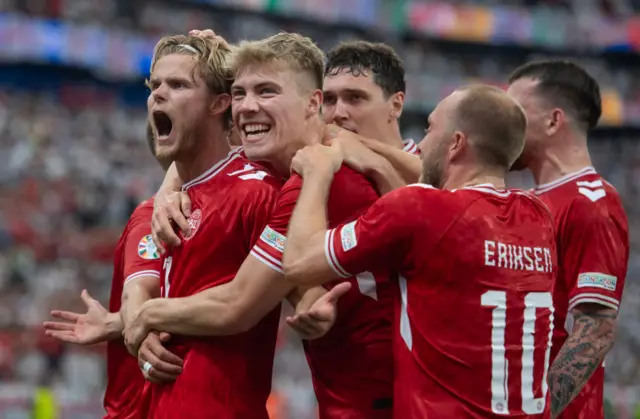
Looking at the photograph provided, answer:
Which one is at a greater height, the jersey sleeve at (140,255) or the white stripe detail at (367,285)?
the white stripe detail at (367,285)

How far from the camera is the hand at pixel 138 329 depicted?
13.1 ft

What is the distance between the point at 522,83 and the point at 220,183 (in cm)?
202

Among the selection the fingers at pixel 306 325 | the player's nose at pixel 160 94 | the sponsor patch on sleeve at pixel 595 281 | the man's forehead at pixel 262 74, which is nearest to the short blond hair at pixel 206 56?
the player's nose at pixel 160 94

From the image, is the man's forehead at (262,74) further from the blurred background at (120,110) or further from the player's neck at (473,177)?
the blurred background at (120,110)

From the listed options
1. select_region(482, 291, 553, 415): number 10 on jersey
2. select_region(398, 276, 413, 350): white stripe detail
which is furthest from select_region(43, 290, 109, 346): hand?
select_region(482, 291, 553, 415): number 10 on jersey

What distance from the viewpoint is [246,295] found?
148 inches

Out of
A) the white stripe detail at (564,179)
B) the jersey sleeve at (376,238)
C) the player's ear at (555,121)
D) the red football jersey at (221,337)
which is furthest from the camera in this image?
the player's ear at (555,121)

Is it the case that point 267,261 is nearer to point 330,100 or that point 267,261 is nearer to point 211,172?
point 211,172

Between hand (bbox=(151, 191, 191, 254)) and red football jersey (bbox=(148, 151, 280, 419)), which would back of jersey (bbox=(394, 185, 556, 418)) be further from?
hand (bbox=(151, 191, 191, 254))

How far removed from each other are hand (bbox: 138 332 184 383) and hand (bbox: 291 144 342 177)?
845 millimetres

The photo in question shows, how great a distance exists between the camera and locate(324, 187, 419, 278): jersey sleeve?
352 centimetres

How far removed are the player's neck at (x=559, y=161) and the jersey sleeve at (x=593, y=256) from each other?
12.5 inches

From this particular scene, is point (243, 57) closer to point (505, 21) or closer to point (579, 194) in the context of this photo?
point (579, 194)

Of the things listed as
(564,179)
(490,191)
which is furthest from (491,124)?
(564,179)
